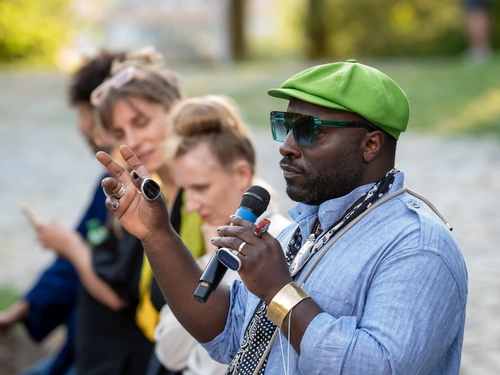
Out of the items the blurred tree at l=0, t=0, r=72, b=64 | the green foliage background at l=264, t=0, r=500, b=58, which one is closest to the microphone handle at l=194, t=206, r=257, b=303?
the green foliage background at l=264, t=0, r=500, b=58

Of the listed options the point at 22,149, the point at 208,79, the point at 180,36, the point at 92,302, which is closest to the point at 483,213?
the point at 92,302

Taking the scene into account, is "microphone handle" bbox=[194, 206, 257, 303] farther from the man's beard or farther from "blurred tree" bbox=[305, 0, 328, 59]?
"blurred tree" bbox=[305, 0, 328, 59]

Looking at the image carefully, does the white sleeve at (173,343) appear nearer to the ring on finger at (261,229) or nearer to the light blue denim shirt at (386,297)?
the light blue denim shirt at (386,297)

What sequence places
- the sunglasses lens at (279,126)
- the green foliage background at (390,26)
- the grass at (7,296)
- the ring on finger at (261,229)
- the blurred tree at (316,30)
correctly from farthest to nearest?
the blurred tree at (316,30) → the green foliage background at (390,26) → the grass at (7,296) → the sunglasses lens at (279,126) → the ring on finger at (261,229)

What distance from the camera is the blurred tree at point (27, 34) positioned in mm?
25141

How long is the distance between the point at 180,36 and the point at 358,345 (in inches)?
783

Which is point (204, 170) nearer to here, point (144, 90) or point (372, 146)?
point (144, 90)

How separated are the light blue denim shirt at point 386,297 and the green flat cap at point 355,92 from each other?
195 millimetres

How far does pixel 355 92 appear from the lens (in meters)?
2.27

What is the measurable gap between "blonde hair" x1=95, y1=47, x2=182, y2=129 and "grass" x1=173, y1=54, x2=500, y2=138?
7.85 m

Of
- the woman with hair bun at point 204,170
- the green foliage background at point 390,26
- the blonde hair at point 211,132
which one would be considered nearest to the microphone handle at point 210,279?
the woman with hair bun at point 204,170

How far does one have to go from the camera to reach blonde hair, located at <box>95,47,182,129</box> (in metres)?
4.13

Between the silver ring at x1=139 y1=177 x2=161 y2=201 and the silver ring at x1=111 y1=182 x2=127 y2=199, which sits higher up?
the silver ring at x1=139 y1=177 x2=161 y2=201

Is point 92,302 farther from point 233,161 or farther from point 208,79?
point 208,79
